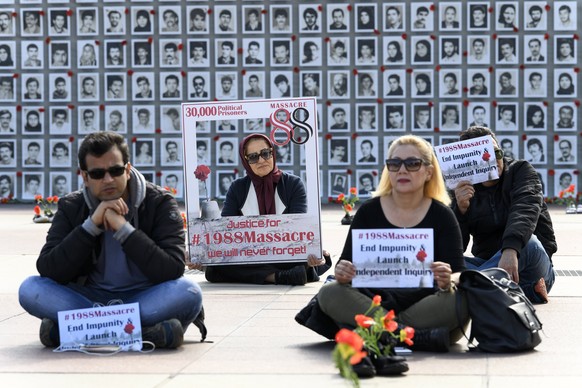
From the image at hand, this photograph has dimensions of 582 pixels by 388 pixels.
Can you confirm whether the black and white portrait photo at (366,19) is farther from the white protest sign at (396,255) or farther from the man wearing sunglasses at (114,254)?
the white protest sign at (396,255)

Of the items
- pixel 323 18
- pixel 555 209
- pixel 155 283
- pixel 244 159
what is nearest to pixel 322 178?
pixel 323 18

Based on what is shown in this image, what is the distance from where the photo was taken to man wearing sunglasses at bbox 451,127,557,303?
8.00 m

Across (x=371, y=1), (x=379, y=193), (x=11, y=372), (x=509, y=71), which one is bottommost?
(x=11, y=372)

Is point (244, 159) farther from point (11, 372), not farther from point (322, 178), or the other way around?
point (322, 178)

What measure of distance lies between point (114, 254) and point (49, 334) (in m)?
0.54

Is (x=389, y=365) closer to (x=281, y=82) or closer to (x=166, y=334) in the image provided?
(x=166, y=334)

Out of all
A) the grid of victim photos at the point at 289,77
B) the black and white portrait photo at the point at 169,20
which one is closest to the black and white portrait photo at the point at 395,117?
the grid of victim photos at the point at 289,77

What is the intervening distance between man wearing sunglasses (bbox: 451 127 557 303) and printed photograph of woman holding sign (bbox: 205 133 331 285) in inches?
73.2

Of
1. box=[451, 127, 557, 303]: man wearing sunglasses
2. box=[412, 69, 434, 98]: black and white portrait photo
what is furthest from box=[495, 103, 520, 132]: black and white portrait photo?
box=[451, 127, 557, 303]: man wearing sunglasses

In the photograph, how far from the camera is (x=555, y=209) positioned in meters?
21.0

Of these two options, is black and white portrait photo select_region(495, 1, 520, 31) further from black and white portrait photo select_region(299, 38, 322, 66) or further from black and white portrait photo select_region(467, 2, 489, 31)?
black and white portrait photo select_region(299, 38, 322, 66)

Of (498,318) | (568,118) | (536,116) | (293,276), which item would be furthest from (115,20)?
(498,318)

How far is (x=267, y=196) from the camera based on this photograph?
9812mm

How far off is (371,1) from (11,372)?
59.0ft
